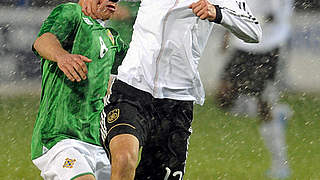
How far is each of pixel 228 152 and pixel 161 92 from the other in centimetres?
459

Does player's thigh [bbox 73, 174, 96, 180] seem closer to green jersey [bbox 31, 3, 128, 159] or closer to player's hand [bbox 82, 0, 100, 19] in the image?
green jersey [bbox 31, 3, 128, 159]

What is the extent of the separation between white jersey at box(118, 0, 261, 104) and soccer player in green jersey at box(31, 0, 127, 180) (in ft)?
0.59

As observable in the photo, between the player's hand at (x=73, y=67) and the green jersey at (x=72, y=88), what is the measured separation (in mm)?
300

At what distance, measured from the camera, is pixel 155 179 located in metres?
4.38

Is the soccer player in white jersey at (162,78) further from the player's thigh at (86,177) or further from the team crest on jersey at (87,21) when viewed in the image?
the player's thigh at (86,177)

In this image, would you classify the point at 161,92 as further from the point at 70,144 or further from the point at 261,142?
the point at 261,142

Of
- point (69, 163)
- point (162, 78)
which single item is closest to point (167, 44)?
point (162, 78)

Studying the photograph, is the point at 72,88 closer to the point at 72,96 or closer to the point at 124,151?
the point at 72,96

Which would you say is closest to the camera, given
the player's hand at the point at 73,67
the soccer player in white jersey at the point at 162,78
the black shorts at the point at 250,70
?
the player's hand at the point at 73,67

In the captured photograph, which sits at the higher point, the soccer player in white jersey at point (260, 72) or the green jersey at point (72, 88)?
the green jersey at point (72, 88)

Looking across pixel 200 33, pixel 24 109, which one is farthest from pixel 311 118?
pixel 200 33

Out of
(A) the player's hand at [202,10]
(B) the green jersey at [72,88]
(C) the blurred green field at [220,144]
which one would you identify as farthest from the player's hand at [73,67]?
(C) the blurred green field at [220,144]

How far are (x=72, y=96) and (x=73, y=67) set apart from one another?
351mm

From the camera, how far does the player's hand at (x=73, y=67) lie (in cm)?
384
